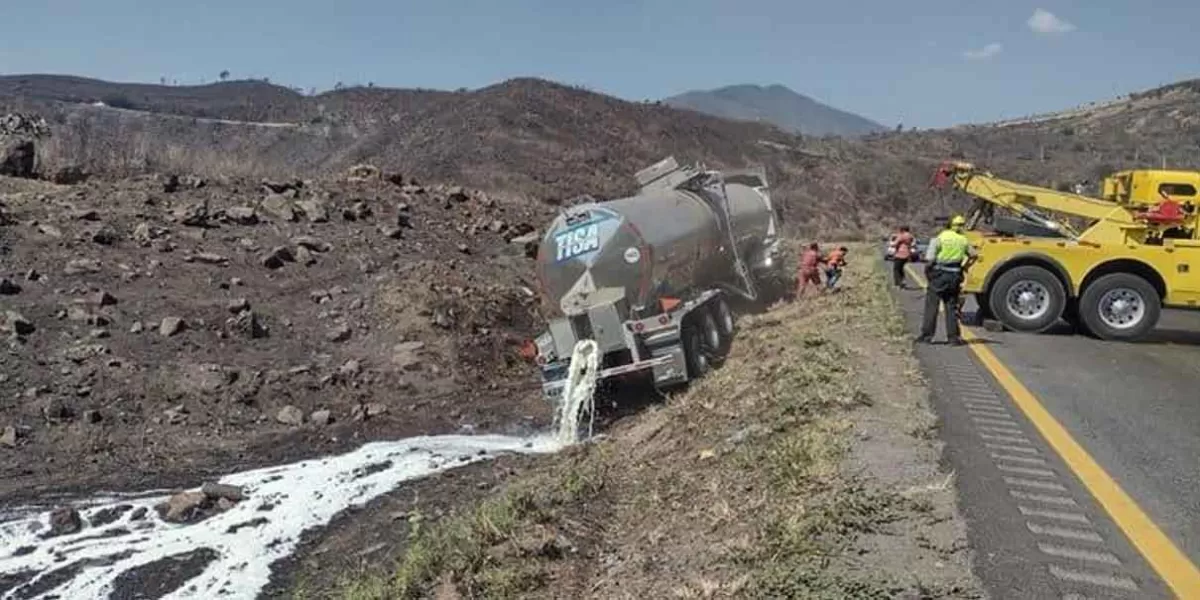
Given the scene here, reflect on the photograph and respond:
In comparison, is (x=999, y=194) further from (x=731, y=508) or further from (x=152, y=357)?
(x=152, y=357)

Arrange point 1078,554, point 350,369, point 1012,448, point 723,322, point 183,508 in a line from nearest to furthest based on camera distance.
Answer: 1. point 1078,554
2. point 1012,448
3. point 183,508
4. point 350,369
5. point 723,322

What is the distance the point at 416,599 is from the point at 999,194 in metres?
12.2

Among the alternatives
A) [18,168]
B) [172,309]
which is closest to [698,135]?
[18,168]

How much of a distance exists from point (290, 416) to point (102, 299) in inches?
137

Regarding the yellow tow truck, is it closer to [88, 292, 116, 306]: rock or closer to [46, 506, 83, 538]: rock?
[46, 506, 83, 538]: rock

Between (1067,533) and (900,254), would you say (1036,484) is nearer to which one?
(1067,533)

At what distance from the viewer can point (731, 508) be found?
6898 mm

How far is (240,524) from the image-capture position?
10242 millimetres

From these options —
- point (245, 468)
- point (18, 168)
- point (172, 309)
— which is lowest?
point (245, 468)

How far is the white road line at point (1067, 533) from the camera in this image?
571 centimetres

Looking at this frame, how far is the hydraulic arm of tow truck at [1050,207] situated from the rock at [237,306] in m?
10.6

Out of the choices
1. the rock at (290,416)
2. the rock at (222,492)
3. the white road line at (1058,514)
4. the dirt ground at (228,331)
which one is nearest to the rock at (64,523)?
the dirt ground at (228,331)

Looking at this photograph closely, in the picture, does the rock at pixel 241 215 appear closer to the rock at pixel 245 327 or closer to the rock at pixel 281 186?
the rock at pixel 281 186

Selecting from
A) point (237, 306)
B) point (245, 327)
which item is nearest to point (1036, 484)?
point (245, 327)
